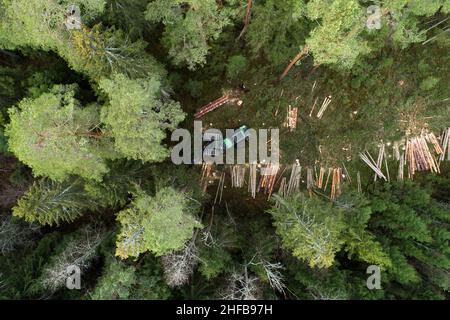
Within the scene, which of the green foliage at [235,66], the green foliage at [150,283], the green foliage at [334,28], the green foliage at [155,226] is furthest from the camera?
the green foliage at [235,66]

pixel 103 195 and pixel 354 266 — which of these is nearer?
pixel 103 195

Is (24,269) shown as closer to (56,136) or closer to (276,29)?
(56,136)

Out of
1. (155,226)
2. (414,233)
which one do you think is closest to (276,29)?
(155,226)

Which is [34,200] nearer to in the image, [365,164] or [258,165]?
[258,165]

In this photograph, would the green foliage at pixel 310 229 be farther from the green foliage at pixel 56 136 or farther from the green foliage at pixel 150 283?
the green foliage at pixel 56 136

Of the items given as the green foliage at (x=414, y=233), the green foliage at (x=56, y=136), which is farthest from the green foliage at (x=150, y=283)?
the green foliage at (x=414, y=233)
